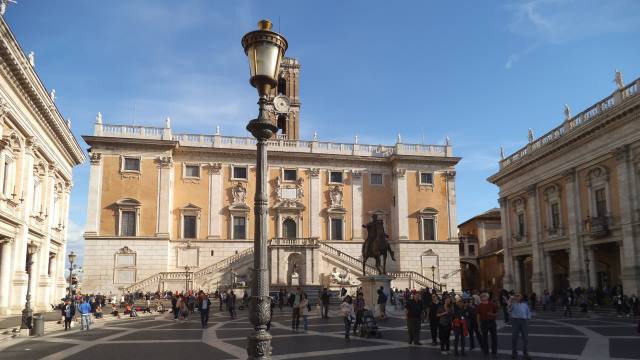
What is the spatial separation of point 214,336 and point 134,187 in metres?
28.6

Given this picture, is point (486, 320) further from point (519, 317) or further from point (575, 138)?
point (575, 138)

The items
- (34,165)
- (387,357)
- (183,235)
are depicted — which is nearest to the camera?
(387,357)

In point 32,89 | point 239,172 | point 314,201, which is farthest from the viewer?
point 314,201

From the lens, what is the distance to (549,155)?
3838 cm

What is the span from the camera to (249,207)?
46781mm

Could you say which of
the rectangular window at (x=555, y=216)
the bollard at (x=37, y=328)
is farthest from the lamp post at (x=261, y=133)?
the rectangular window at (x=555, y=216)

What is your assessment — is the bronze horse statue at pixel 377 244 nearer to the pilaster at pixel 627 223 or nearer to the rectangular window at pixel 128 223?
the pilaster at pixel 627 223

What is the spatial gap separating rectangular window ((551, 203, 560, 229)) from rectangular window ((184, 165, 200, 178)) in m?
28.8

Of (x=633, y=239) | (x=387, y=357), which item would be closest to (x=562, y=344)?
(x=387, y=357)

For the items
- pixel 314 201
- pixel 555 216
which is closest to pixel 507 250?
pixel 555 216

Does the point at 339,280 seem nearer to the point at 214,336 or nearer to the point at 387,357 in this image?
the point at 214,336

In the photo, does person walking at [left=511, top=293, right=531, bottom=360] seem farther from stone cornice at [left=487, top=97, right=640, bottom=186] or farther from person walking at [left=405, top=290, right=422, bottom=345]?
stone cornice at [left=487, top=97, right=640, bottom=186]

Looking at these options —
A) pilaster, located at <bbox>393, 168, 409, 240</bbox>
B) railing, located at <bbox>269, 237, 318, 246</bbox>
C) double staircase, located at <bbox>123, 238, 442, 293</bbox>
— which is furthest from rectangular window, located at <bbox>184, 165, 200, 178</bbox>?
pilaster, located at <bbox>393, 168, 409, 240</bbox>

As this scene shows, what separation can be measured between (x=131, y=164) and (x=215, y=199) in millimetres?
7574
